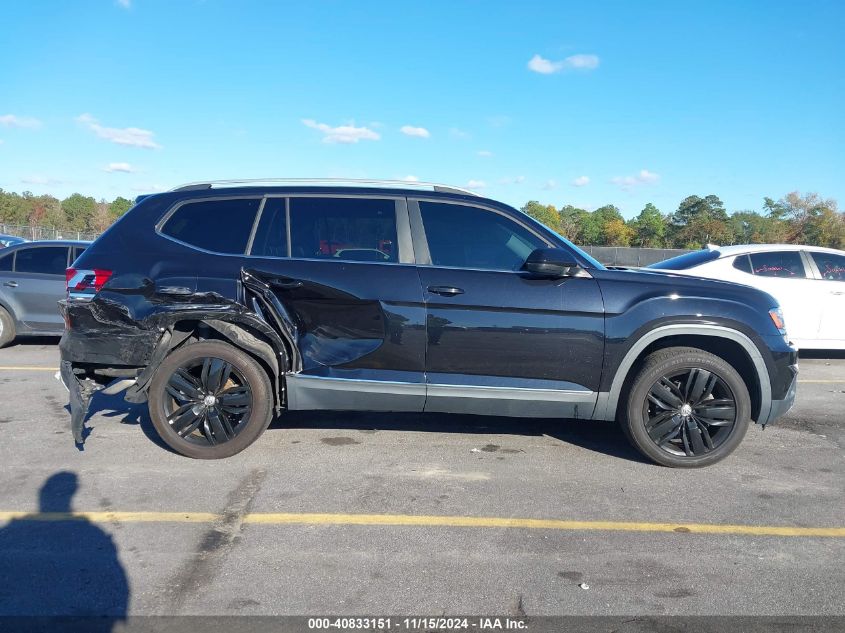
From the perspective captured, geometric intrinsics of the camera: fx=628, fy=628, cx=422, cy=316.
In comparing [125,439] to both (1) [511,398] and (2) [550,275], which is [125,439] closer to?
(1) [511,398]

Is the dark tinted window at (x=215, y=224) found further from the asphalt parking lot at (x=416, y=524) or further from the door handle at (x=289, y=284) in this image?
the asphalt parking lot at (x=416, y=524)

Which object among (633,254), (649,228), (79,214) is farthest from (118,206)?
(633,254)

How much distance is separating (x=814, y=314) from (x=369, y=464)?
278 inches

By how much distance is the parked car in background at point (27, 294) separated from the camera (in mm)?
9109

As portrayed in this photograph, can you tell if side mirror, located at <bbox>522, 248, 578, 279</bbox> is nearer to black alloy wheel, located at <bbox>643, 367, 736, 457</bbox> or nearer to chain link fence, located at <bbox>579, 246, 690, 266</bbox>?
black alloy wheel, located at <bbox>643, 367, 736, 457</bbox>

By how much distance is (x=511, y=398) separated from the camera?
4.45m

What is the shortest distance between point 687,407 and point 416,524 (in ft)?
7.23

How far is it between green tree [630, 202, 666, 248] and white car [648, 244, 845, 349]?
5479cm

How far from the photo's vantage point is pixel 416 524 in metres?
3.70

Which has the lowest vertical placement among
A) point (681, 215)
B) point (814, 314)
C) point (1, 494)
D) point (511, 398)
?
point (1, 494)

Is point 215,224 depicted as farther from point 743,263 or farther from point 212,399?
point 743,263

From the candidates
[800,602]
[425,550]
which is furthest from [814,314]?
[425,550]

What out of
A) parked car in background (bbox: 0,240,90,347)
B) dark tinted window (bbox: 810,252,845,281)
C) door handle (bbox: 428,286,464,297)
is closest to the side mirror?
door handle (bbox: 428,286,464,297)

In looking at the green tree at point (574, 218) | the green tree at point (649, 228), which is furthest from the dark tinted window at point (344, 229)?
the green tree at point (574, 218)
